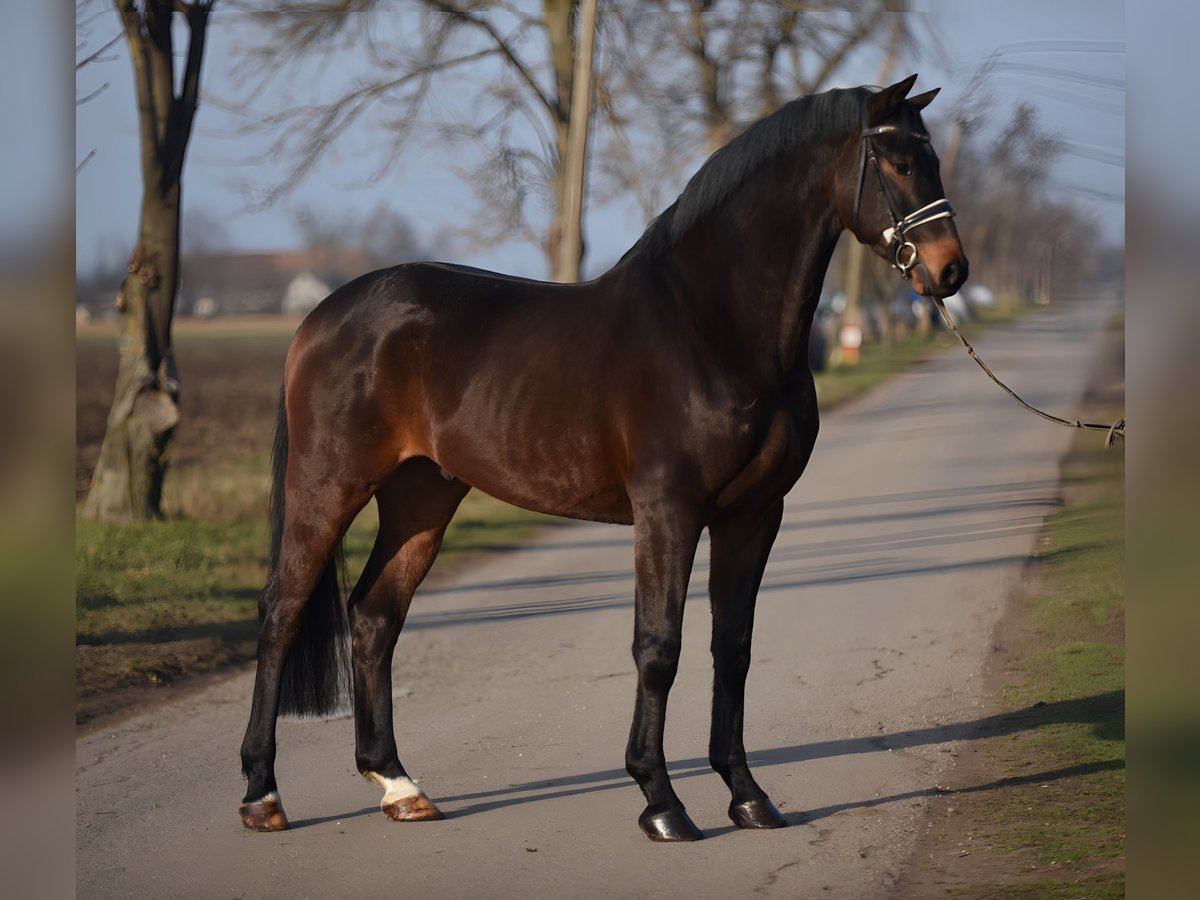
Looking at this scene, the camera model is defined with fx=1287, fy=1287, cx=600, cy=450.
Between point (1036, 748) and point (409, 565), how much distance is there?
2610 millimetres

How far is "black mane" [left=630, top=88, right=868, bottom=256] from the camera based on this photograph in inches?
158

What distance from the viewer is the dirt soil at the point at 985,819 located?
3811 mm

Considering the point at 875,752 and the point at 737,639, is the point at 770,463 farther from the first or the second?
the point at 875,752

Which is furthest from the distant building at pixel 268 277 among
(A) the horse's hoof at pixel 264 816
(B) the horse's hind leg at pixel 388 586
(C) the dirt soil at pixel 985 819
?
(A) the horse's hoof at pixel 264 816

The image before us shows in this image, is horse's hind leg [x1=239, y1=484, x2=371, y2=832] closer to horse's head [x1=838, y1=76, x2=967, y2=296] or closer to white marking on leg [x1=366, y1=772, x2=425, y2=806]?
white marking on leg [x1=366, y1=772, x2=425, y2=806]

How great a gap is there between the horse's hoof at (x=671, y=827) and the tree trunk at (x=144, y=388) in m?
6.97

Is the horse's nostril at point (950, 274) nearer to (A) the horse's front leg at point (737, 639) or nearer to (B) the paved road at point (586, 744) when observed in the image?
(A) the horse's front leg at point (737, 639)

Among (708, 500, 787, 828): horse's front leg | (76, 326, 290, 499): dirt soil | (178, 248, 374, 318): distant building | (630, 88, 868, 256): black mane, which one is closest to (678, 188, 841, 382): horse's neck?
(630, 88, 868, 256): black mane

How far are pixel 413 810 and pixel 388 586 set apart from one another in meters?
0.84

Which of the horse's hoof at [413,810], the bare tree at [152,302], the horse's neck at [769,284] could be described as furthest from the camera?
the bare tree at [152,302]

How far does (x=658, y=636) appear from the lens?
407 centimetres

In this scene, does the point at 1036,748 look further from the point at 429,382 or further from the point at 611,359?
the point at 429,382

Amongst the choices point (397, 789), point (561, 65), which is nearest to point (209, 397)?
point (561, 65)

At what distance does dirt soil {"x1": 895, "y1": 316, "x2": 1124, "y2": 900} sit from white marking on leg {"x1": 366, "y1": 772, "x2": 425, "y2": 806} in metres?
1.71
